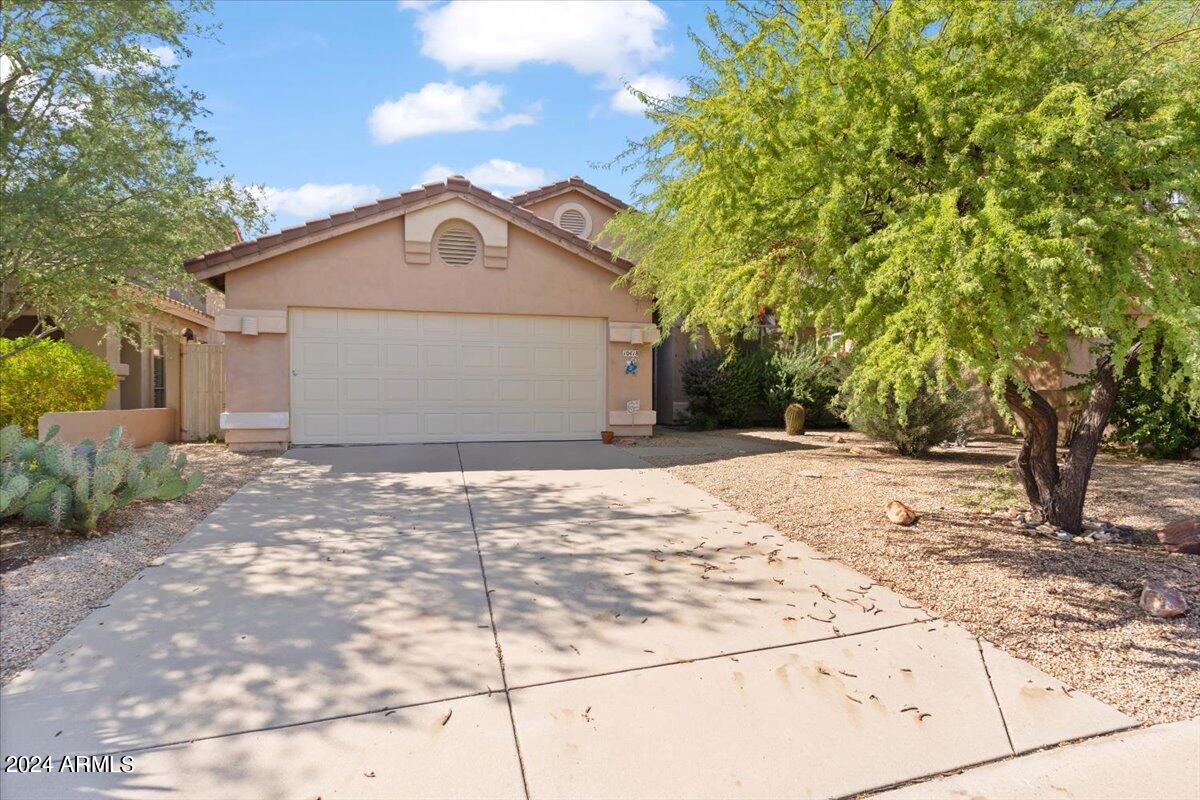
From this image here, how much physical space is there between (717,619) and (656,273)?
4.65m

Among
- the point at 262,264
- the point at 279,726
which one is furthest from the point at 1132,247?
the point at 262,264

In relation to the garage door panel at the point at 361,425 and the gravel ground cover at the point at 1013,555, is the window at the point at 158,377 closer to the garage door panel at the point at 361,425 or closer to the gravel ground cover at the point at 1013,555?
the garage door panel at the point at 361,425

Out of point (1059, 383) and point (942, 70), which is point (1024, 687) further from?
point (1059, 383)

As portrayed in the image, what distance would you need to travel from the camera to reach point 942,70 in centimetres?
443

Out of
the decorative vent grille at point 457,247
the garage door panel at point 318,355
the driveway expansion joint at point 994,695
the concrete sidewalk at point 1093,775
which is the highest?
the decorative vent grille at point 457,247

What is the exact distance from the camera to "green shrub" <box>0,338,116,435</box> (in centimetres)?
1040

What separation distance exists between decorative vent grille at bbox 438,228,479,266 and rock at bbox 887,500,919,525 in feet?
26.5

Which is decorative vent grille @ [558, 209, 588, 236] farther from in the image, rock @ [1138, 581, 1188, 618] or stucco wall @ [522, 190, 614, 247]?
rock @ [1138, 581, 1188, 618]

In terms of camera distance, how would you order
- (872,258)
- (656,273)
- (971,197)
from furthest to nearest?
(656,273) → (872,258) → (971,197)

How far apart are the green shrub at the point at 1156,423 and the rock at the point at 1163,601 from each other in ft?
21.8

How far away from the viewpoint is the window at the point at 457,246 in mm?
11367

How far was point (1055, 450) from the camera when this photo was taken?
5.86 meters

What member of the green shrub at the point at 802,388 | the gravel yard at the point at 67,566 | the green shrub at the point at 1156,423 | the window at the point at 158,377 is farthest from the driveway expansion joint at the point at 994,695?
the window at the point at 158,377

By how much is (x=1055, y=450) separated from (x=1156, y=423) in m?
5.96
